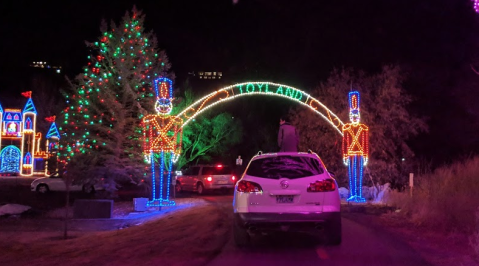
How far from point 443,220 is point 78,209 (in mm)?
12514

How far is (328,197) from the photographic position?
9188 millimetres

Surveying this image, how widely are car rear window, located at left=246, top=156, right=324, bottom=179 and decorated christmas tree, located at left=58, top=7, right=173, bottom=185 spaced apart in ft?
45.7

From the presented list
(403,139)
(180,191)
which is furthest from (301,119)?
(180,191)

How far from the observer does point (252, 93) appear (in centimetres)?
2084

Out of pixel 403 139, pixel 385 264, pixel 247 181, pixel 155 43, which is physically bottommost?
pixel 385 264

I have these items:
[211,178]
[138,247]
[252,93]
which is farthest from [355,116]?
[138,247]

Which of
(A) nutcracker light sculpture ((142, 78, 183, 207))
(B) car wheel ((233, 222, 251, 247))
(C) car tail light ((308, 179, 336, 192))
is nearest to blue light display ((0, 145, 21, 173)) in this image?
(A) nutcracker light sculpture ((142, 78, 183, 207))

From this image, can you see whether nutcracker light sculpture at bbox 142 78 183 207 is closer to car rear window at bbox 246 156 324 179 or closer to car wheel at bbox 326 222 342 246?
car rear window at bbox 246 156 324 179

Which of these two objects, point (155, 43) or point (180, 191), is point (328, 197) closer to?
point (155, 43)

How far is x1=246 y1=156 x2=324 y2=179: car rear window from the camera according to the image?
A: 9.46m

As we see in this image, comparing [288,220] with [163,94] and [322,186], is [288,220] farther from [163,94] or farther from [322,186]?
[163,94]

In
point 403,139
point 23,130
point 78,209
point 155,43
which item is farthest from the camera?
point 23,130

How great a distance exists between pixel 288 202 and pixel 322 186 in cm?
71

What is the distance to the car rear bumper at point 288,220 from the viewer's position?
29.9 feet
